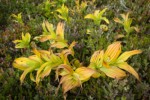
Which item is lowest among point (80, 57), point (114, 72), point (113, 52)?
point (80, 57)

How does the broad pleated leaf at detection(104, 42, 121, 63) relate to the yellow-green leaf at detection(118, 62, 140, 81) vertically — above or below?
above

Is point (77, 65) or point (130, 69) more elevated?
point (130, 69)

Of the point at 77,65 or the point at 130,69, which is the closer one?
the point at 130,69

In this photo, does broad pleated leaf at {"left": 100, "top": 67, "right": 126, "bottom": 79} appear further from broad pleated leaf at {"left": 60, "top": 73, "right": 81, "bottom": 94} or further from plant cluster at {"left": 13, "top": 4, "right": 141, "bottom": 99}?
broad pleated leaf at {"left": 60, "top": 73, "right": 81, "bottom": 94}

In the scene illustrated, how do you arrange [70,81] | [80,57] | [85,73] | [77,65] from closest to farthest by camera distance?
[85,73] < [70,81] < [77,65] < [80,57]

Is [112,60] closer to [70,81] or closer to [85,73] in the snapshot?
[85,73]

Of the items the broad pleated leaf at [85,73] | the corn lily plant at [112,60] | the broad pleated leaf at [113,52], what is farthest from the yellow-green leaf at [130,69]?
the broad pleated leaf at [85,73]

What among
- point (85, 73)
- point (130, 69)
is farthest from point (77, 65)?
point (130, 69)

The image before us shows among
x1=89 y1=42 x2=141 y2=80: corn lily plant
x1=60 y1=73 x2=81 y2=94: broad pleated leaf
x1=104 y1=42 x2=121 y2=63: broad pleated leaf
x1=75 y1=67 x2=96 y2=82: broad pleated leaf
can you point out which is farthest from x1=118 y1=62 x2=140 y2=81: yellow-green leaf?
x1=60 y1=73 x2=81 y2=94: broad pleated leaf

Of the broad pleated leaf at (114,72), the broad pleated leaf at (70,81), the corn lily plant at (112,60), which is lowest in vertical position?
the broad pleated leaf at (70,81)

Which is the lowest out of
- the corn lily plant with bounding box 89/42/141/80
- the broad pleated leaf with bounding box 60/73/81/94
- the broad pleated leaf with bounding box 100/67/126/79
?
the broad pleated leaf with bounding box 60/73/81/94

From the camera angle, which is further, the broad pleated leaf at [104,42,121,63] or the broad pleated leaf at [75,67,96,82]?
the broad pleated leaf at [104,42,121,63]

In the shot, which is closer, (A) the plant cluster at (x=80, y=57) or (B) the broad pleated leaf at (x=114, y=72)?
(B) the broad pleated leaf at (x=114, y=72)

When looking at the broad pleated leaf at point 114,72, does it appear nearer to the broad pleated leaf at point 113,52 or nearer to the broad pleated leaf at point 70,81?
the broad pleated leaf at point 113,52
